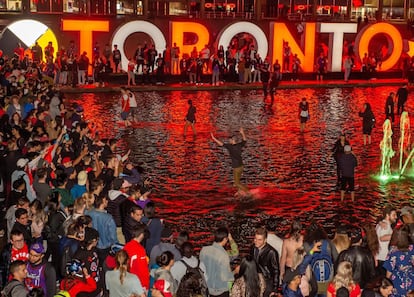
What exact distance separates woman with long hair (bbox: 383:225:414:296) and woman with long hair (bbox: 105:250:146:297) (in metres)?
3.34

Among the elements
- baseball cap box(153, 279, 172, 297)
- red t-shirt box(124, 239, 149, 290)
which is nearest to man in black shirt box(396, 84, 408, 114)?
red t-shirt box(124, 239, 149, 290)

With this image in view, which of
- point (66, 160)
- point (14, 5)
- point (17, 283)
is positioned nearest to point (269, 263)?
point (17, 283)

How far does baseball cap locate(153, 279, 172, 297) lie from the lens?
812cm

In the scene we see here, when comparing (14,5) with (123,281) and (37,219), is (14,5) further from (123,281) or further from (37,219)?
(123,281)

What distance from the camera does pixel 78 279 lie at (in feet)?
27.8

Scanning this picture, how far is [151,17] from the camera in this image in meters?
41.5

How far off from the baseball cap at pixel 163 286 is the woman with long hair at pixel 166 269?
7 cm

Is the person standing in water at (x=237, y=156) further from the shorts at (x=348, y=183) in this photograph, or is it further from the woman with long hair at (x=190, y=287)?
the woman with long hair at (x=190, y=287)

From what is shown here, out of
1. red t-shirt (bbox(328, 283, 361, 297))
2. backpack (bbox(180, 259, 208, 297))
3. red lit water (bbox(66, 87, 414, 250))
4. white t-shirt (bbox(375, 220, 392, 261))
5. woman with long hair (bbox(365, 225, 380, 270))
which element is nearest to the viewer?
backpack (bbox(180, 259, 208, 297))

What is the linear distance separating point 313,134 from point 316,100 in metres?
9.44

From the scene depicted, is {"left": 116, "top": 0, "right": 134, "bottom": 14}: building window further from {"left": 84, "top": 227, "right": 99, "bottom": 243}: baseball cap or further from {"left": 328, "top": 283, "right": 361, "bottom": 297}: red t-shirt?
{"left": 328, "top": 283, "right": 361, "bottom": 297}: red t-shirt

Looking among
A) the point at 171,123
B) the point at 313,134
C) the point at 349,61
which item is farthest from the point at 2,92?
the point at 349,61

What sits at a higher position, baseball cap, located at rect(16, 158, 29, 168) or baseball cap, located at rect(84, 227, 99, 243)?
baseball cap, located at rect(16, 158, 29, 168)

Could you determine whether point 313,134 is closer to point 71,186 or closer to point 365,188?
point 365,188
